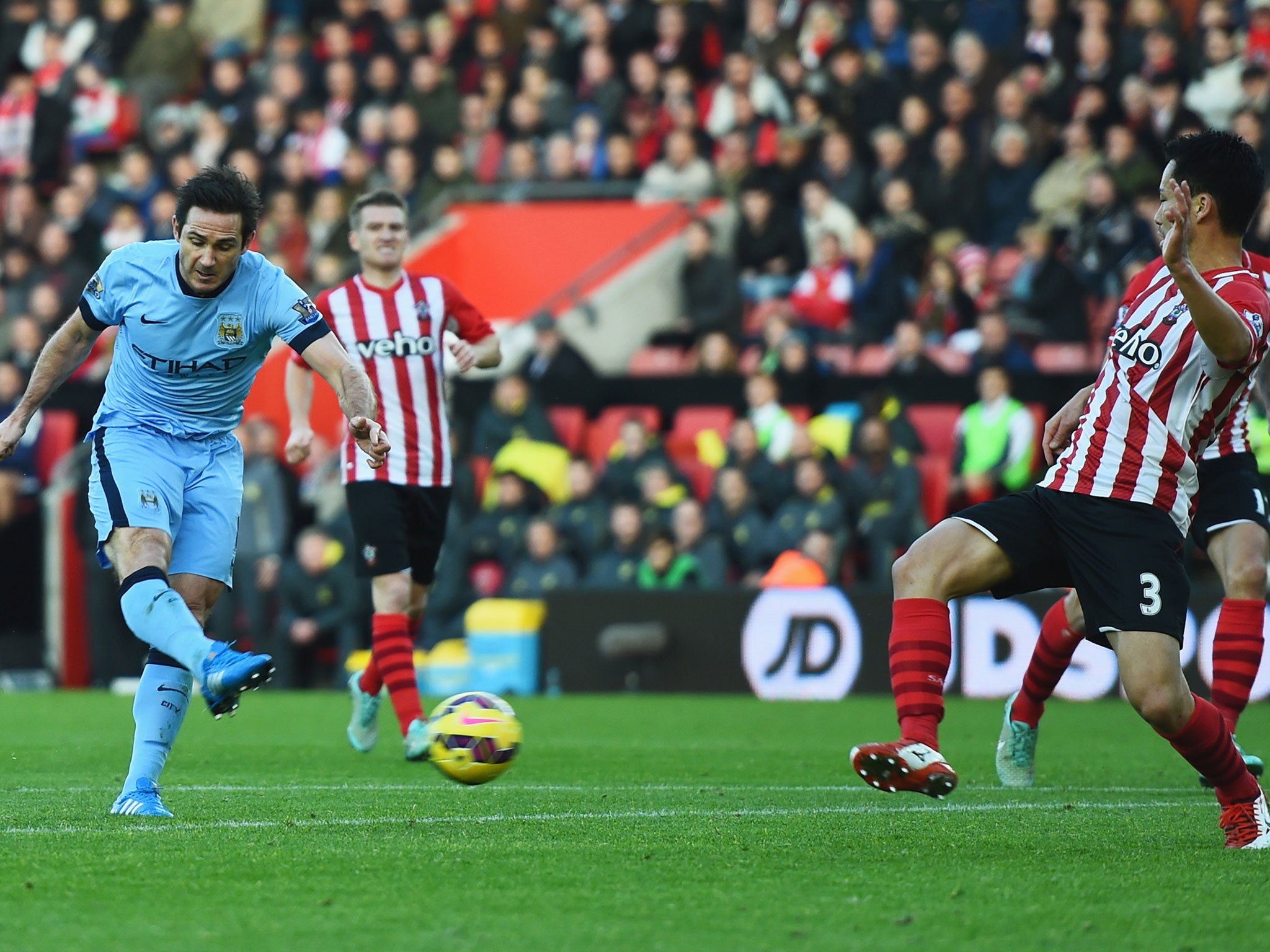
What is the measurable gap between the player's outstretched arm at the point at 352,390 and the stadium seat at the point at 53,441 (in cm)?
1051

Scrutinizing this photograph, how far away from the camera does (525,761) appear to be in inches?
331

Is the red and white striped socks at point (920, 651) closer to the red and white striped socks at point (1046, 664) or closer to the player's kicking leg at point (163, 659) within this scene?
the red and white striped socks at point (1046, 664)

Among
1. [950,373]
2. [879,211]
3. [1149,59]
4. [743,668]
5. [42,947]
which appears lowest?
[743,668]

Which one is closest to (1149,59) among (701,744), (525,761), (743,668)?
(743,668)

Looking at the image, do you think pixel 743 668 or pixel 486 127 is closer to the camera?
pixel 743 668

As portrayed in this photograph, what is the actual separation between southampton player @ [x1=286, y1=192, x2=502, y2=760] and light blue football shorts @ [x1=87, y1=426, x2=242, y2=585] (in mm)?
2376

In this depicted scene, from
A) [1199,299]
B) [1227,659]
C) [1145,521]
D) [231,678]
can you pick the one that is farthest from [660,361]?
[231,678]

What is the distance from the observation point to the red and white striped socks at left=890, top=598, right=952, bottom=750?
5.50 m

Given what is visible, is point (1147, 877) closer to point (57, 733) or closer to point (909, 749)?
point (909, 749)

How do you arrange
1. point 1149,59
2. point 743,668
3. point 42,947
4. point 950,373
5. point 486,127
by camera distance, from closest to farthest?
point 42,947, point 743,668, point 950,373, point 1149,59, point 486,127

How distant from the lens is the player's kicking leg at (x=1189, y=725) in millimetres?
5359

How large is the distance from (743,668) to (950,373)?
2.95m

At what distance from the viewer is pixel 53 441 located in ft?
52.9

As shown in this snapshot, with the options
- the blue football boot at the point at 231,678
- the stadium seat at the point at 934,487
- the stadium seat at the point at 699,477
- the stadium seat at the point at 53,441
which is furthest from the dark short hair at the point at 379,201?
the stadium seat at the point at 53,441
